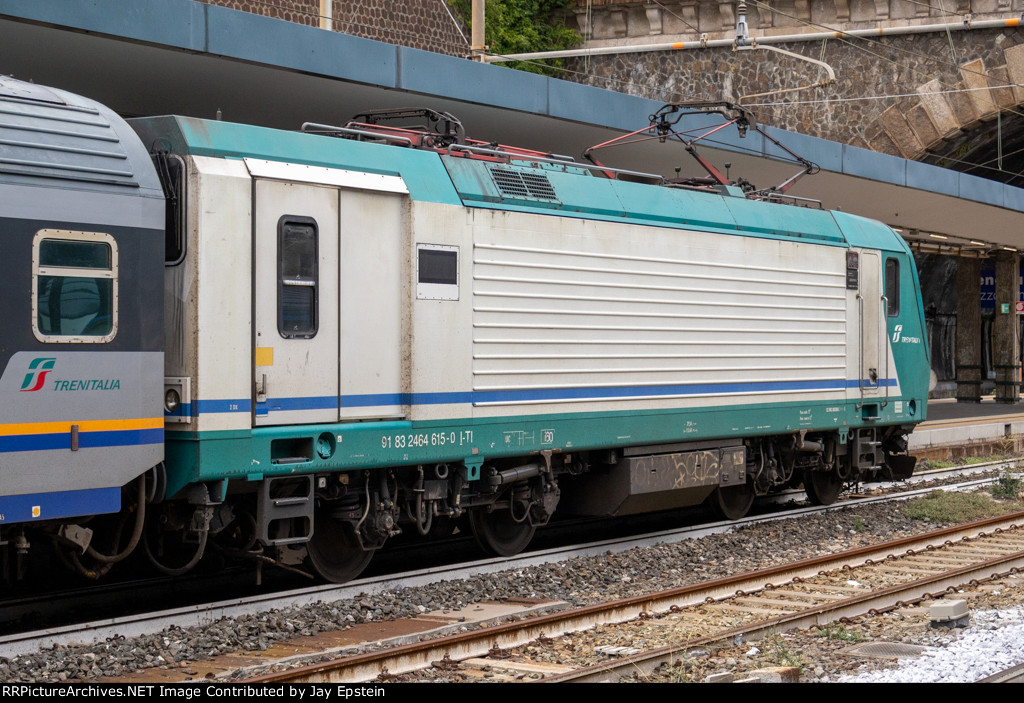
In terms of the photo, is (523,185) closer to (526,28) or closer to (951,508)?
(951,508)

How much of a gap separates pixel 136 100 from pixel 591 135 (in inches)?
253

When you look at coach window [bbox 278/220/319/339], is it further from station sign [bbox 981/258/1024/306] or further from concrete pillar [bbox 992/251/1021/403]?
station sign [bbox 981/258/1024/306]

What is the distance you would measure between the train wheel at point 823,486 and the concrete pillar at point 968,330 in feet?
75.7

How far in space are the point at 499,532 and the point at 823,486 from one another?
6.02 metres

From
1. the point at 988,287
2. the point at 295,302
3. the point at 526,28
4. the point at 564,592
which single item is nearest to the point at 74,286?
the point at 295,302

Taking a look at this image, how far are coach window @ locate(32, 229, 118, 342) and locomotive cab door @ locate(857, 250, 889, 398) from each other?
9.88m

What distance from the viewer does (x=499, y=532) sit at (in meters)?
11.4

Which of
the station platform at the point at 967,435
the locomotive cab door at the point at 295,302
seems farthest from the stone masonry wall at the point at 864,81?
the locomotive cab door at the point at 295,302

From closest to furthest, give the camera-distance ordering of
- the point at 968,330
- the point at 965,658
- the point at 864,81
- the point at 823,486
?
the point at 965,658 < the point at 823,486 < the point at 864,81 < the point at 968,330

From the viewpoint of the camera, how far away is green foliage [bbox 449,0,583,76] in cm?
3562

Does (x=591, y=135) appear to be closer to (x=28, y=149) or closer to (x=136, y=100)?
(x=136, y=100)

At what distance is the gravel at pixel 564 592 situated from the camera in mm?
7418

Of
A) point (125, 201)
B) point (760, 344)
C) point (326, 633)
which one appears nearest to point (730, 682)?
point (326, 633)

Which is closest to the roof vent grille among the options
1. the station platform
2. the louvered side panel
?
the louvered side panel
